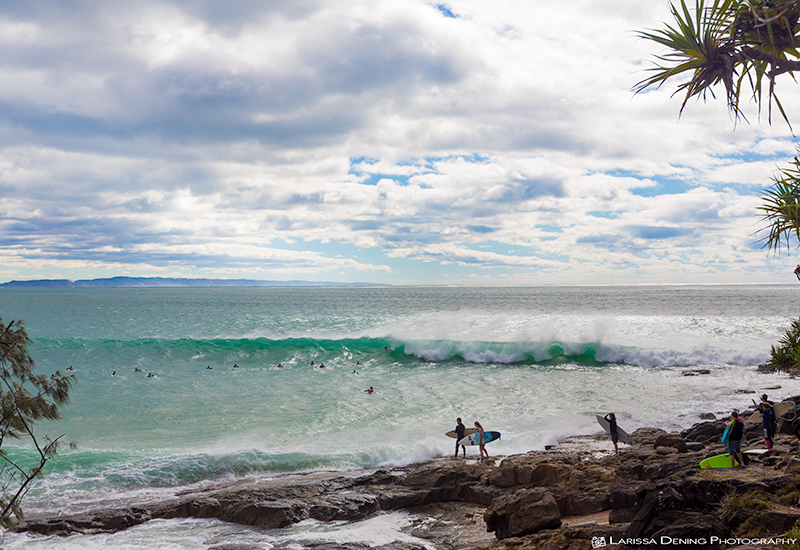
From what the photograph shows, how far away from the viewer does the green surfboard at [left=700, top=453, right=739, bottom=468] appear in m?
8.33

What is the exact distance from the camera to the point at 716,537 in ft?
16.5

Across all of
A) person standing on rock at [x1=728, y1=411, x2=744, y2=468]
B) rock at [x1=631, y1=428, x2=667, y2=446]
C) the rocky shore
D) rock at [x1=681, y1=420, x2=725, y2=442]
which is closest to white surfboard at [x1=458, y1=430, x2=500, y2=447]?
the rocky shore

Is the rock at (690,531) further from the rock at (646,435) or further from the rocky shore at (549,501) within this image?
the rock at (646,435)

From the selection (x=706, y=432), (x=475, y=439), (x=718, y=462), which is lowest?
(x=475, y=439)

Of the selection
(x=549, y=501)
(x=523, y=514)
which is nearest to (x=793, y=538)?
(x=549, y=501)

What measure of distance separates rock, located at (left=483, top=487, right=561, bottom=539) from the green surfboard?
3129 mm

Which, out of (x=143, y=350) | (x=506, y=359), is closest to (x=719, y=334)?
(x=506, y=359)

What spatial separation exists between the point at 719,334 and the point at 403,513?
3875 centimetres

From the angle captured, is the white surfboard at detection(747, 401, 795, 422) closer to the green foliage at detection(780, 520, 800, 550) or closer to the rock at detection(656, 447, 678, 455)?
the rock at detection(656, 447, 678, 455)

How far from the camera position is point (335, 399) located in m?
20.4

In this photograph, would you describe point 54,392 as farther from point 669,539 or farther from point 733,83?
point 733,83

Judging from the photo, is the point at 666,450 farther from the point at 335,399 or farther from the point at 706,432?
the point at 335,399

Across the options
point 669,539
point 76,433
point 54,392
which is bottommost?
point 76,433

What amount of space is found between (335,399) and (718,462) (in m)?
15.1
